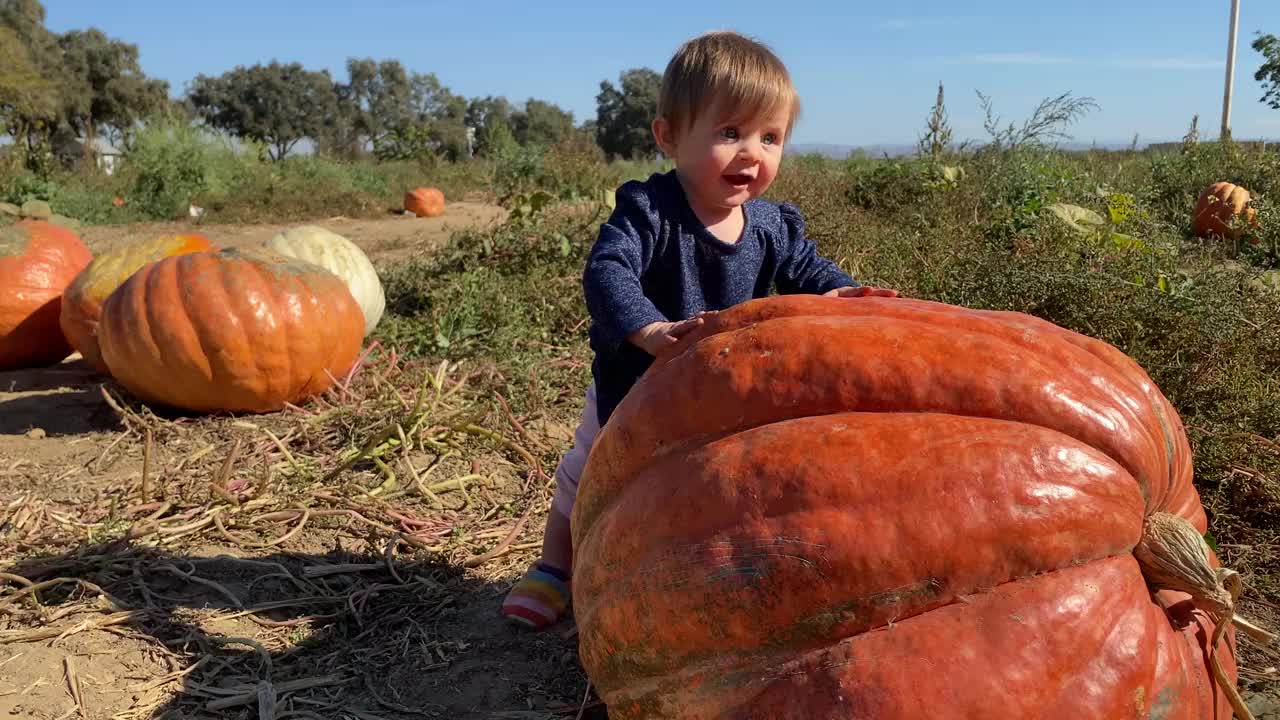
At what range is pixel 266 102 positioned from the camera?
58.1 metres

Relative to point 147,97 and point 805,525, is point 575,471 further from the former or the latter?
point 147,97

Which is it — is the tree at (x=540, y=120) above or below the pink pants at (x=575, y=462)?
above

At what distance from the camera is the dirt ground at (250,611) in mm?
2131

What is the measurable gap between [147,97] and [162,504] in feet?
167

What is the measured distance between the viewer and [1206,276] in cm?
379

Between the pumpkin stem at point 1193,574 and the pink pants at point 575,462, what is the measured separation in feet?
4.55

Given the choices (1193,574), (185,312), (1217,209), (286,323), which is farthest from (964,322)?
(1217,209)

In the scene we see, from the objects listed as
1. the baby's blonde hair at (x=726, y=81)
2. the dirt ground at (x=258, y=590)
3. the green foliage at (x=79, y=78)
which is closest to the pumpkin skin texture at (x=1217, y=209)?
the dirt ground at (x=258, y=590)

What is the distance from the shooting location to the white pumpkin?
5.30 metres

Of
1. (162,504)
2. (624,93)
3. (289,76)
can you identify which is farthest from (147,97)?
(162,504)

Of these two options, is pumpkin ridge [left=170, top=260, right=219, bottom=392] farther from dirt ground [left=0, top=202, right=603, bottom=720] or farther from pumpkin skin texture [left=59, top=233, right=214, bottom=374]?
pumpkin skin texture [left=59, top=233, right=214, bottom=374]

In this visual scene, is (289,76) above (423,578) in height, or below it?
above

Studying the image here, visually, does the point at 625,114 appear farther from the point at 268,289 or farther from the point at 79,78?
the point at 268,289

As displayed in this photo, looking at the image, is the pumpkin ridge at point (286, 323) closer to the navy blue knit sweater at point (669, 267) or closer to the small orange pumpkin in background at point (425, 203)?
the navy blue knit sweater at point (669, 267)
